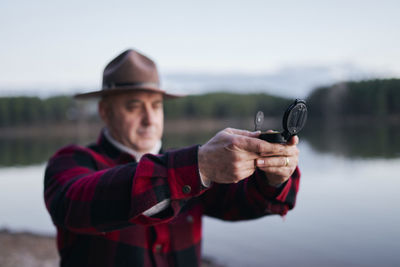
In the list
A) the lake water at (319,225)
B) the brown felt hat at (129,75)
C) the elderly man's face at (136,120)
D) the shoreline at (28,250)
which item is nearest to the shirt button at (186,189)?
the elderly man's face at (136,120)

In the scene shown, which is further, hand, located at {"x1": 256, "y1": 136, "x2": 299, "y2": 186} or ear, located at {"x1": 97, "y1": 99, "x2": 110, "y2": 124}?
ear, located at {"x1": 97, "y1": 99, "x2": 110, "y2": 124}

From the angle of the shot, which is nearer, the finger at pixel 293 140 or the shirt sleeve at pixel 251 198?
the finger at pixel 293 140

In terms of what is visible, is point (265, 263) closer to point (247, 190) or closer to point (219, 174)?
point (247, 190)

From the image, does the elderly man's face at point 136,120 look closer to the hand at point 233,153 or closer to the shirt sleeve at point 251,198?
the shirt sleeve at point 251,198

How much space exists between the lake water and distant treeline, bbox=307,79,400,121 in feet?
11.3

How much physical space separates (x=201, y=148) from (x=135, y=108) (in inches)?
55.0

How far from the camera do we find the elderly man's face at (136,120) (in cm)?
288

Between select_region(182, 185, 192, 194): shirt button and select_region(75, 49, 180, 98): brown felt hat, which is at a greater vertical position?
select_region(75, 49, 180, 98): brown felt hat

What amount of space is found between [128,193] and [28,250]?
1292cm

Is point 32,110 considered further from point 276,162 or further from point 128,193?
point 276,162

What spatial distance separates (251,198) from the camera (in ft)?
8.15

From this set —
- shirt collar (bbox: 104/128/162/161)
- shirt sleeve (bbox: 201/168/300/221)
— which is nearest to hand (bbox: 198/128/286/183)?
shirt sleeve (bbox: 201/168/300/221)

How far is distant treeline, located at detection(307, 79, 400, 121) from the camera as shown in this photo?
8.86 feet

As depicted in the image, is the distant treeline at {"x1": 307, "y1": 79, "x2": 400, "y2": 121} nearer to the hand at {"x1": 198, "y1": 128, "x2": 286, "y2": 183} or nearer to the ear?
the hand at {"x1": 198, "y1": 128, "x2": 286, "y2": 183}
